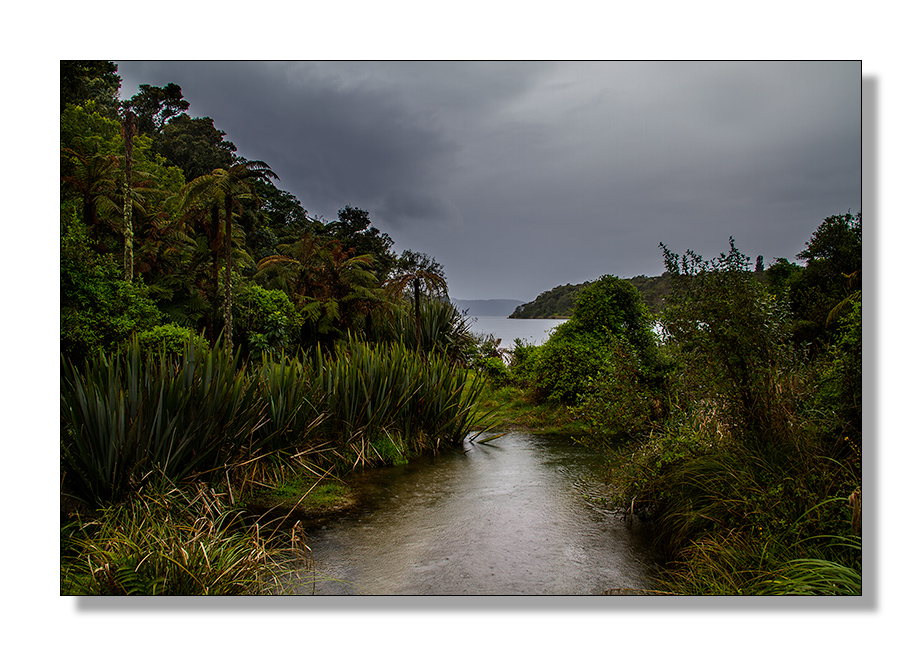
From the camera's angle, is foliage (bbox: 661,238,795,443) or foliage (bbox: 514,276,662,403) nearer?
foliage (bbox: 661,238,795,443)

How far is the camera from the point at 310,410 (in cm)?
477

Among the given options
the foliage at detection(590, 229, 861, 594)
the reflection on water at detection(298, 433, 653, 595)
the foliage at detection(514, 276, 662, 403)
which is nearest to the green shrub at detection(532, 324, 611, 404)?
the foliage at detection(514, 276, 662, 403)

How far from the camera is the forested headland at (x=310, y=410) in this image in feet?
8.38

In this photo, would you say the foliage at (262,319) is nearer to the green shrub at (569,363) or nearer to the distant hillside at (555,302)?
the distant hillside at (555,302)

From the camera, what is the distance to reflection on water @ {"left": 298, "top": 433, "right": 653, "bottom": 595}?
8.98 feet

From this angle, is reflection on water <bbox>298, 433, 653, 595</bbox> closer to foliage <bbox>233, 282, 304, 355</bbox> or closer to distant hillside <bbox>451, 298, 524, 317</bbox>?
distant hillside <bbox>451, 298, 524, 317</bbox>

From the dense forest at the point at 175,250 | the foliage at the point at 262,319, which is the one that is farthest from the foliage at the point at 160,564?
the foliage at the point at 262,319

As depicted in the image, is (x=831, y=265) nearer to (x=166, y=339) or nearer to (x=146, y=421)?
(x=146, y=421)

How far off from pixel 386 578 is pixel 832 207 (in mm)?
3523

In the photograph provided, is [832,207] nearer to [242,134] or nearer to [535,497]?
[535,497]

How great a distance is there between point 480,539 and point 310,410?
2.25 m

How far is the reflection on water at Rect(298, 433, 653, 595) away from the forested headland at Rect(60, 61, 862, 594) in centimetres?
26

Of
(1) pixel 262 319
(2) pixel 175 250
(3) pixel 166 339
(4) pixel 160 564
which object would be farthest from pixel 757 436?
(1) pixel 262 319

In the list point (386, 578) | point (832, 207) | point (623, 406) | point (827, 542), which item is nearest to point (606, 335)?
point (623, 406)
